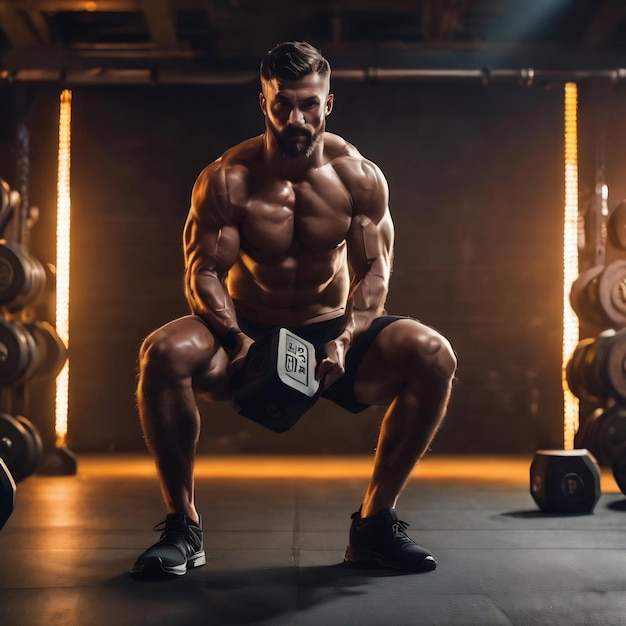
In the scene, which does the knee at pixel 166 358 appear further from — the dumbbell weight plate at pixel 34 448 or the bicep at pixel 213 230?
the dumbbell weight plate at pixel 34 448

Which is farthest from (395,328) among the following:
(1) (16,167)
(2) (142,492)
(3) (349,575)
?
(1) (16,167)

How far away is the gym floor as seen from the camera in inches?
68.6

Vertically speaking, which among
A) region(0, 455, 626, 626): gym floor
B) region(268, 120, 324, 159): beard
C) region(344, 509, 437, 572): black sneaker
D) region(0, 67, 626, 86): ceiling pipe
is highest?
region(0, 67, 626, 86): ceiling pipe

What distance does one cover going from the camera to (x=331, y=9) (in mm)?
4609

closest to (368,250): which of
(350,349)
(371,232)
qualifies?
(371,232)

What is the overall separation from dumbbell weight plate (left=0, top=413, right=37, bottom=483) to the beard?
2286 mm

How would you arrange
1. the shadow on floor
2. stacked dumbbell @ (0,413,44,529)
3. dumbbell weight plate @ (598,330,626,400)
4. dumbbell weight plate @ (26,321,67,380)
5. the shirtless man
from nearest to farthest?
the shadow on floor < the shirtless man < stacked dumbbell @ (0,413,44,529) < dumbbell weight plate @ (598,330,626,400) < dumbbell weight plate @ (26,321,67,380)

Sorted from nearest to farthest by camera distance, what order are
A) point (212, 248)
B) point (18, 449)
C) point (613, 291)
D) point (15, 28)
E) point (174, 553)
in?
point (174, 553) → point (212, 248) → point (18, 449) → point (613, 291) → point (15, 28)

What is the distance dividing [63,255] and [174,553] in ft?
10.8

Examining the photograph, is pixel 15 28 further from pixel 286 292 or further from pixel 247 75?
pixel 286 292

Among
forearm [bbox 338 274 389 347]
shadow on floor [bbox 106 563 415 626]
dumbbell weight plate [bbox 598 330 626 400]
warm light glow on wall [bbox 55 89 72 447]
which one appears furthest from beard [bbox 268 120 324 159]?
warm light glow on wall [bbox 55 89 72 447]

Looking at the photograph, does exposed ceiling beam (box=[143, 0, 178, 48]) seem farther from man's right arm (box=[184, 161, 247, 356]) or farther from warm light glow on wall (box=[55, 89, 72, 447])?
man's right arm (box=[184, 161, 247, 356])

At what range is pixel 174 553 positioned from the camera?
2.09 meters

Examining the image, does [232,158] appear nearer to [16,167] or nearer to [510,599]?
[510,599]
